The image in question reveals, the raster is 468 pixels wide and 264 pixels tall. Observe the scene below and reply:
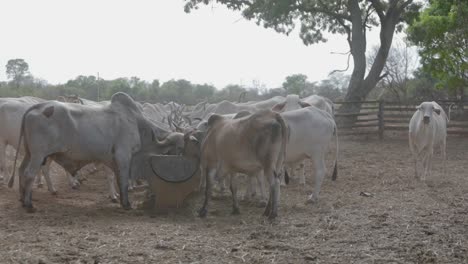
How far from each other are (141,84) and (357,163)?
24.7 m

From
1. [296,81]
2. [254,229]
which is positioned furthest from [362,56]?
[296,81]

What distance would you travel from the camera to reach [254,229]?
21.3ft

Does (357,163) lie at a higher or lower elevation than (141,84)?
lower

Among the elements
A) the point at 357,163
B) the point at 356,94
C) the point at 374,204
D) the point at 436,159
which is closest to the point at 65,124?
the point at 374,204

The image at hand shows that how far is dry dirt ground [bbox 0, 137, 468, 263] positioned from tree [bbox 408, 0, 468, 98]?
7.83 meters

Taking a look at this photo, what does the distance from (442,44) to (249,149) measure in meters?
13.0

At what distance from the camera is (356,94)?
75.7 ft

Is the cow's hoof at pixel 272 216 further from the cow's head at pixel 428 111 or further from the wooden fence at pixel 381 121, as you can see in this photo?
the wooden fence at pixel 381 121

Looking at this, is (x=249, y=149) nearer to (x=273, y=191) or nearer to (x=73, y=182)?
(x=273, y=191)

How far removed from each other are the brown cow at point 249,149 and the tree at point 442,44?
9.99m

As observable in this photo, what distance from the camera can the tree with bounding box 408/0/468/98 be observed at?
16.4 metres

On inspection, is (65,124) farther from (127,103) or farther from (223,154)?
(223,154)

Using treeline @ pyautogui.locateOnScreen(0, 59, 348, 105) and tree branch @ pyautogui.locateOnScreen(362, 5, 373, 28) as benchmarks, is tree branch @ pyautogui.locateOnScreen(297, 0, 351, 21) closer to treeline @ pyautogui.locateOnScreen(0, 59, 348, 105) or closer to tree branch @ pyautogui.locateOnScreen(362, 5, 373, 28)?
tree branch @ pyautogui.locateOnScreen(362, 5, 373, 28)

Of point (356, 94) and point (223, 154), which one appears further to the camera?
point (356, 94)
